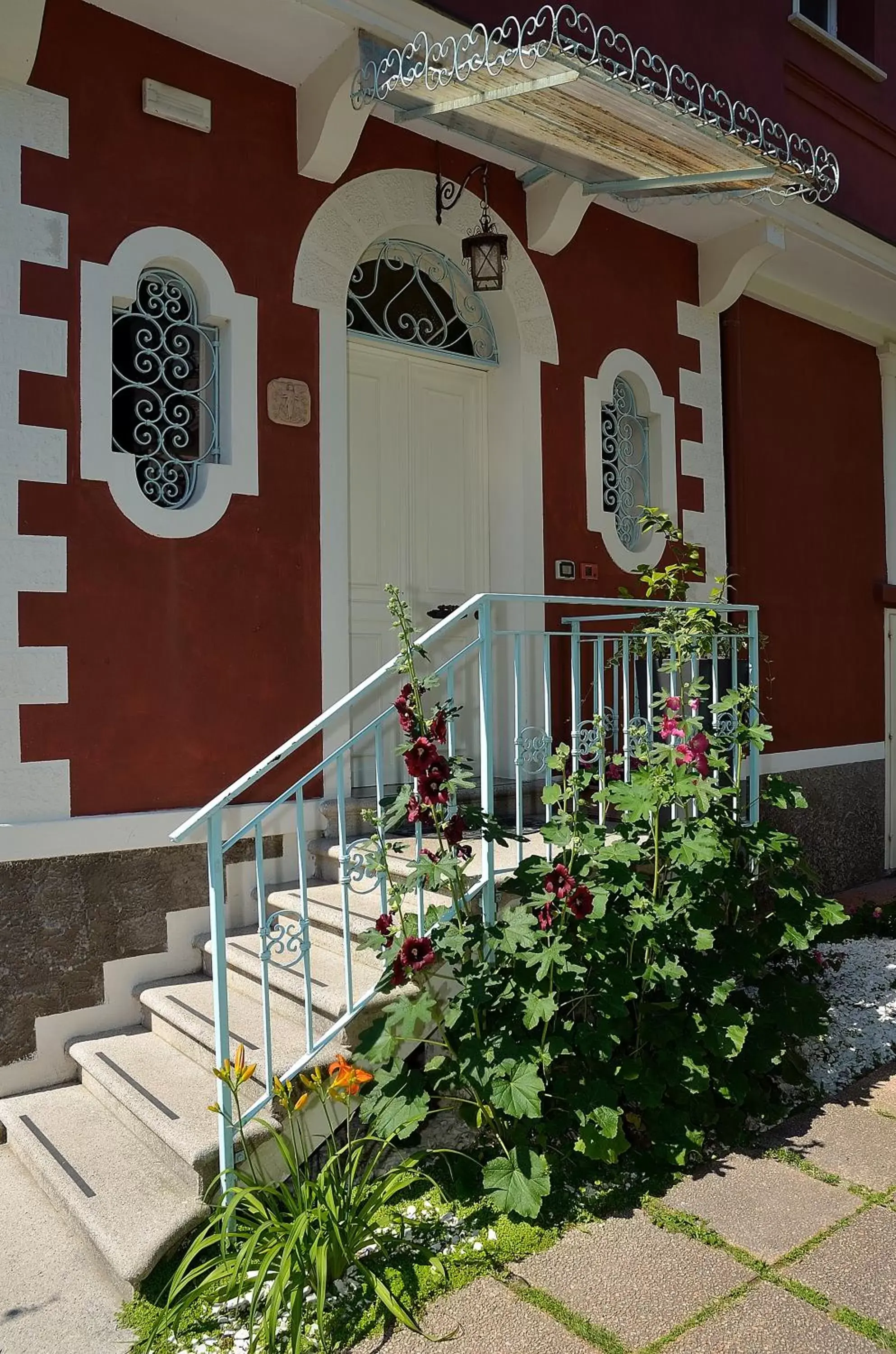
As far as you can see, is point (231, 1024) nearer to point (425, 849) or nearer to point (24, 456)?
point (425, 849)

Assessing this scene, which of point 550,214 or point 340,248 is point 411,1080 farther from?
point 550,214

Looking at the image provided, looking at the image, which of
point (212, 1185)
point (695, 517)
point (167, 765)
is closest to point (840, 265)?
point (695, 517)

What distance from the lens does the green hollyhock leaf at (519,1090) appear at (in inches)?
110

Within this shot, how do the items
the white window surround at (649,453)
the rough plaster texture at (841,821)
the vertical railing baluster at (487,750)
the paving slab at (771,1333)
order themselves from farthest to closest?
1. the rough plaster texture at (841,821)
2. the white window surround at (649,453)
3. the vertical railing baluster at (487,750)
4. the paving slab at (771,1333)

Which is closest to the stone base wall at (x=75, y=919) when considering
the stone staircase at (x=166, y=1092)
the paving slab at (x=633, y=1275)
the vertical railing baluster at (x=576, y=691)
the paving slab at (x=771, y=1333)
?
the stone staircase at (x=166, y=1092)

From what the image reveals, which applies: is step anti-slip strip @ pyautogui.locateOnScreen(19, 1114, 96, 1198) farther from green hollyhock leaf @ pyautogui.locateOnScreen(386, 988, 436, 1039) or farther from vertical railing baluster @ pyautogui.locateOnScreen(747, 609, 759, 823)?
vertical railing baluster @ pyautogui.locateOnScreen(747, 609, 759, 823)

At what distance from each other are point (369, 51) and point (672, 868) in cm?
319

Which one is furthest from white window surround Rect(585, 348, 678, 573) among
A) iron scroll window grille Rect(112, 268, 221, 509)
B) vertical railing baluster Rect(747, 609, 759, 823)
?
iron scroll window grille Rect(112, 268, 221, 509)

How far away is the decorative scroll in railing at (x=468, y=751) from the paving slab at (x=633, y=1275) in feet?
2.78

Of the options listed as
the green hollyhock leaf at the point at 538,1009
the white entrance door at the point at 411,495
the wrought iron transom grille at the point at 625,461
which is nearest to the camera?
the green hollyhock leaf at the point at 538,1009

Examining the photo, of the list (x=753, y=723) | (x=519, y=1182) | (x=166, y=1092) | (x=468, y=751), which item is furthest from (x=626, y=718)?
(x=166, y=1092)

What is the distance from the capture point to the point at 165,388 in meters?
4.16

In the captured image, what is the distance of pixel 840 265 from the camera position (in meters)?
6.33

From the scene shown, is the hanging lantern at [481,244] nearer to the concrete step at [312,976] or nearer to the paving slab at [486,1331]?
the concrete step at [312,976]
